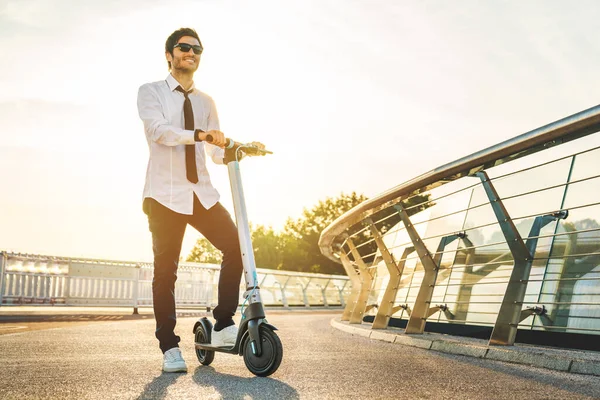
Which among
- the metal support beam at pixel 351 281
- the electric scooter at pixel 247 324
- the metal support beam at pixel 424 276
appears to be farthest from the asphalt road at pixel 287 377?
the metal support beam at pixel 351 281

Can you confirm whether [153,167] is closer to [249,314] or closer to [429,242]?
[249,314]

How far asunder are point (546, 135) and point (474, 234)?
117 inches

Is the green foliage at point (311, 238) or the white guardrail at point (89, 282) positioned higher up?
the green foliage at point (311, 238)

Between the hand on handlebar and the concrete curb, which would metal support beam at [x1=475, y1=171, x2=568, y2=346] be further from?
the hand on handlebar

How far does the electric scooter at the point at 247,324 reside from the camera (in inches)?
162

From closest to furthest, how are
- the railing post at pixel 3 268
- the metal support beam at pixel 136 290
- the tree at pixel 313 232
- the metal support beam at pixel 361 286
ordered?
the metal support beam at pixel 361 286 → the railing post at pixel 3 268 → the metal support beam at pixel 136 290 → the tree at pixel 313 232

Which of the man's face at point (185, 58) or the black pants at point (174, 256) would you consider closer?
the black pants at point (174, 256)

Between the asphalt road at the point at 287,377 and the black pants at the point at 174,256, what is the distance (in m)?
0.36

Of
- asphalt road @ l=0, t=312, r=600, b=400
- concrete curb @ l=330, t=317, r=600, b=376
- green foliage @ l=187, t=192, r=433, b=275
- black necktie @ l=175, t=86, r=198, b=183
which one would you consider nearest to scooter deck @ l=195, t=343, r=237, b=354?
asphalt road @ l=0, t=312, r=600, b=400

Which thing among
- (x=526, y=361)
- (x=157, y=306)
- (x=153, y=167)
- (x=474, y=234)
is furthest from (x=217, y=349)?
(x=474, y=234)

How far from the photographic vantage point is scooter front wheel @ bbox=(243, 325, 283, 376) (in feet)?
13.3

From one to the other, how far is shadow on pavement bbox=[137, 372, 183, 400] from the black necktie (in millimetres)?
1210

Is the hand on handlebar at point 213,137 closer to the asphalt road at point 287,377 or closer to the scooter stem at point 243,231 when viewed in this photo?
the scooter stem at point 243,231

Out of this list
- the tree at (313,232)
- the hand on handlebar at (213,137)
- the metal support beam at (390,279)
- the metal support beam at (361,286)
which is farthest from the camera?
the tree at (313,232)
